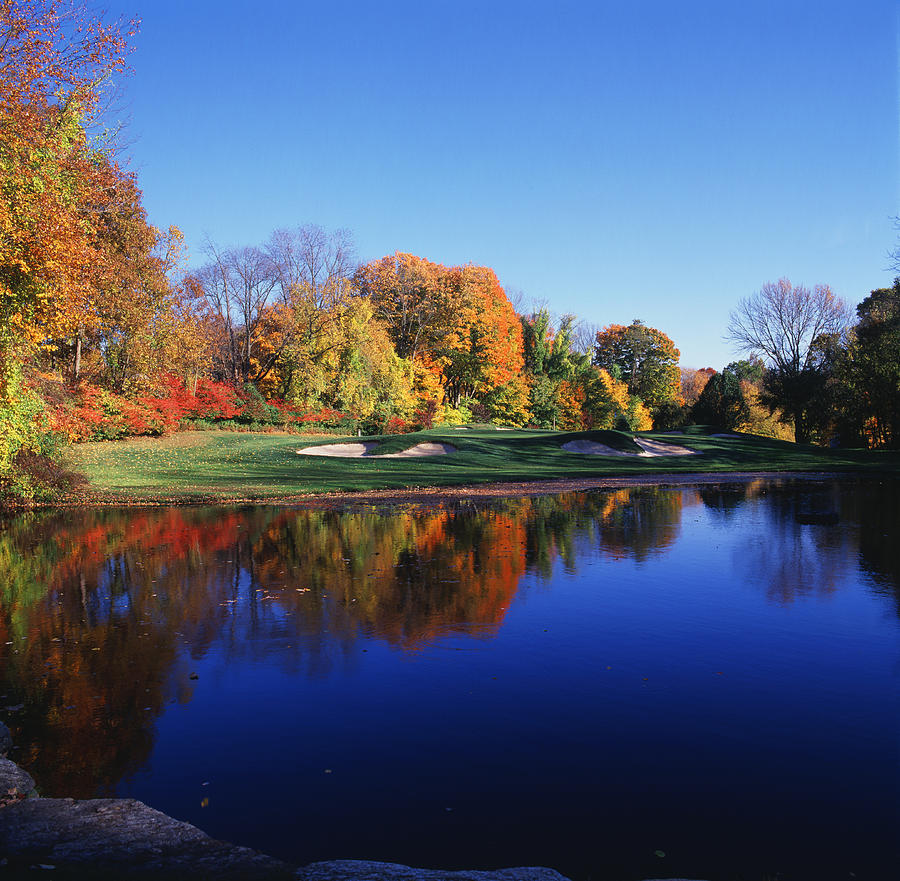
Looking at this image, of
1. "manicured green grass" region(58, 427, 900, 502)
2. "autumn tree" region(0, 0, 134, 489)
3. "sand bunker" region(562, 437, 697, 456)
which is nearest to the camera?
"autumn tree" region(0, 0, 134, 489)

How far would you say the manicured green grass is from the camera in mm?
20578

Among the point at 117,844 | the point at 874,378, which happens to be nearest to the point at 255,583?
the point at 117,844

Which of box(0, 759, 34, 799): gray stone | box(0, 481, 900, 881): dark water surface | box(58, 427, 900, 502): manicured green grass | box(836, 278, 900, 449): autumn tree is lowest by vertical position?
box(0, 481, 900, 881): dark water surface

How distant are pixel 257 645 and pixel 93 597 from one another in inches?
118

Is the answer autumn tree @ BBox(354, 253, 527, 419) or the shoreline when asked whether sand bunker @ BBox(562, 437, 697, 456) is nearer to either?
the shoreline

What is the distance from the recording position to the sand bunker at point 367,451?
29425 mm

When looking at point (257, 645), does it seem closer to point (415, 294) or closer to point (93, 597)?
point (93, 597)

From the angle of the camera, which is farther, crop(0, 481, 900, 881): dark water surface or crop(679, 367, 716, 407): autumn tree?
crop(679, 367, 716, 407): autumn tree

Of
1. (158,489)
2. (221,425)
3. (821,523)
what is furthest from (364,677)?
(221,425)

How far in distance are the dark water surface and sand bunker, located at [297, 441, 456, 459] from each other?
725 inches

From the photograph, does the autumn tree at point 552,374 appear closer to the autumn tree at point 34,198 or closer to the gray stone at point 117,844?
the autumn tree at point 34,198

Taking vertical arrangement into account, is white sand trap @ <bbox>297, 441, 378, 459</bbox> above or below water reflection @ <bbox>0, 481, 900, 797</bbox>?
above

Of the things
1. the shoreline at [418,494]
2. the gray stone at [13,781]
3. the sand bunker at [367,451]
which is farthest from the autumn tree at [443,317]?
the gray stone at [13,781]

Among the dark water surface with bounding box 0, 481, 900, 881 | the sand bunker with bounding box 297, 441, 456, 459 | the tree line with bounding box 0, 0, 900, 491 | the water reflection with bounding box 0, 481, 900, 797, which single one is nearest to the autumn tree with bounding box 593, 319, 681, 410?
the tree line with bounding box 0, 0, 900, 491
